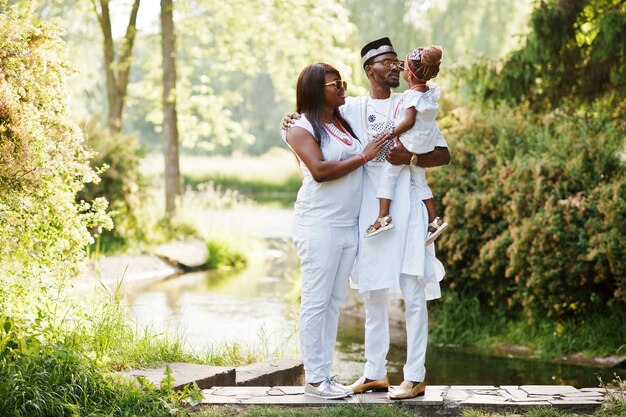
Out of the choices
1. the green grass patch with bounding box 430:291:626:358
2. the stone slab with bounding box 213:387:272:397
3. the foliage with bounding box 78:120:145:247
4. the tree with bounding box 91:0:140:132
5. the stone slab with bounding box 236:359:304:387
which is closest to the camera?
the stone slab with bounding box 213:387:272:397

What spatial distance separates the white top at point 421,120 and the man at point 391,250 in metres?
0.05

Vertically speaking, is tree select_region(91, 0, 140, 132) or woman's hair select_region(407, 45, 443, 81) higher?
tree select_region(91, 0, 140, 132)

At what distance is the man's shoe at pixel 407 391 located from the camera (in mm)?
5285

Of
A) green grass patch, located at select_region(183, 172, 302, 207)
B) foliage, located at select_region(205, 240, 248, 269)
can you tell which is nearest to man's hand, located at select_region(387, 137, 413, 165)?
foliage, located at select_region(205, 240, 248, 269)

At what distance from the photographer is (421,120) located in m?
5.32

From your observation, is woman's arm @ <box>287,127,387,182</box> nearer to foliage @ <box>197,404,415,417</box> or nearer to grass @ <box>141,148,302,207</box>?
foliage @ <box>197,404,415,417</box>

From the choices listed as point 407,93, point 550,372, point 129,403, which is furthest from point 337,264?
point 550,372

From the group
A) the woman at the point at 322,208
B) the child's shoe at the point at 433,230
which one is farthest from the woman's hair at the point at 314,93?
the child's shoe at the point at 433,230

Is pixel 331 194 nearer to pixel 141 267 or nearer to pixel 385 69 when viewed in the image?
A: pixel 385 69

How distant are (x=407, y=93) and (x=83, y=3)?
55.5 feet

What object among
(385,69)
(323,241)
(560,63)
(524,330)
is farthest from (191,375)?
(560,63)

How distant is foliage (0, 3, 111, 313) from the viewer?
5.82 meters

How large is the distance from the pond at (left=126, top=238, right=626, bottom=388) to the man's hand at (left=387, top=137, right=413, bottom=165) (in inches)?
106

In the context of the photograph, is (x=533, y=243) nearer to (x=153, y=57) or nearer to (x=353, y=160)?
(x=353, y=160)
